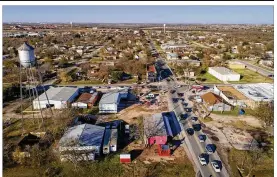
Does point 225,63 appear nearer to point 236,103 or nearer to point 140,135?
point 236,103

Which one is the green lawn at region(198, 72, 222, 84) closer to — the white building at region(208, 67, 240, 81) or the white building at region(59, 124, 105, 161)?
the white building at region(208, 67, 240, 81)

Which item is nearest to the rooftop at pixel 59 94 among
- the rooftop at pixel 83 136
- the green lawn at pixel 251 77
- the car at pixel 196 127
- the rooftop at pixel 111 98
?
the rooftop at pixel 111 98

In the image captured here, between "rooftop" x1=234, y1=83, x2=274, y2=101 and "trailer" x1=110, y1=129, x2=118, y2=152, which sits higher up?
"rooftop" x1=234, y1=83, x2=274, y2=101

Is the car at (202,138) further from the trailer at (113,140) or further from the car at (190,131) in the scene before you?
the trailer at (113,140)

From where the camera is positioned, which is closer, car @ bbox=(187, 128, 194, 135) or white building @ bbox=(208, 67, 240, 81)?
car @ bbox=(187, 128, 194, 135)

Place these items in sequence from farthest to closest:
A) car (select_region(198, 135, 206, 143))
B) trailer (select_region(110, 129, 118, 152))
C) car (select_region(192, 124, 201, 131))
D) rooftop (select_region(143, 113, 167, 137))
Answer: car (select_region(192, 124, 201, 131)), car (select_region(198, 135, 206, 143)), rooftop (select_region(143, 113, 167, 137)), trailer (select_region(110, 129, 118, 152))

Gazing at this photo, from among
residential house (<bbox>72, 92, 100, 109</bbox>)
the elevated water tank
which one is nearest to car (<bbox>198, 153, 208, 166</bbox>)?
residential house (<bbox>72, 92, 100, 109</bbox>)

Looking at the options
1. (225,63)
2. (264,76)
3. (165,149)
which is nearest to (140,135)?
(165,149)

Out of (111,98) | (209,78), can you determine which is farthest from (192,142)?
(209,78)

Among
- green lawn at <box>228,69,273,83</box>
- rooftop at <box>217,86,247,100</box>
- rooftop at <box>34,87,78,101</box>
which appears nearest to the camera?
rooftop at <box>34,87,78,101</box>
